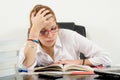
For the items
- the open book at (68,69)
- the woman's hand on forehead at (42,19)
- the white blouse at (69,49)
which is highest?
the woman's hand on forehead at (42,19)

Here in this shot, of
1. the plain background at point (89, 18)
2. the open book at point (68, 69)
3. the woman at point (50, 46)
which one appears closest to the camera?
the open book at point (68, 69)

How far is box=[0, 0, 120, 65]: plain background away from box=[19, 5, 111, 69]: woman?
0.62 m

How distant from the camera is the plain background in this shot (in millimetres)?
2408

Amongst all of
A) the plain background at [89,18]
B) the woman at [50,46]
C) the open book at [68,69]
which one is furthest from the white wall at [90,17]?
the open book at [68,69]

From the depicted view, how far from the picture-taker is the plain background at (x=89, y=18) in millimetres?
2408

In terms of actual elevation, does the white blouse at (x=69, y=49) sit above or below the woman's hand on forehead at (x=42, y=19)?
below

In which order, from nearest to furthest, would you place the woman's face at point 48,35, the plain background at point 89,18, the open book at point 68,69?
the open book at point 68,69
the woman's face at point 48,35
the plain background at point 89,18

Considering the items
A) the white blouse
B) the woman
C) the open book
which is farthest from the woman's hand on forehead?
the open book

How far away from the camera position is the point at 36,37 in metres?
1.62

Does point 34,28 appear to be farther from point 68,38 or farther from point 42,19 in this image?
point 68,38

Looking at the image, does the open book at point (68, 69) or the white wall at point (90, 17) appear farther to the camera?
the white wall at point (90, 17)

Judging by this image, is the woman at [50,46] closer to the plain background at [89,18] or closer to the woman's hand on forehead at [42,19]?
the woman's hand on forehead at [42,19]

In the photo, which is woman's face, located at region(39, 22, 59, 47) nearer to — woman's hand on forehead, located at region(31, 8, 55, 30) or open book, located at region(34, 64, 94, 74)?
woman's hand on forehead, located at region(31, 8, 55, 30)

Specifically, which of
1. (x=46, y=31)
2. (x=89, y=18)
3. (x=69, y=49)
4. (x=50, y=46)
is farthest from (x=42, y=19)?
(x=89, y=18)
